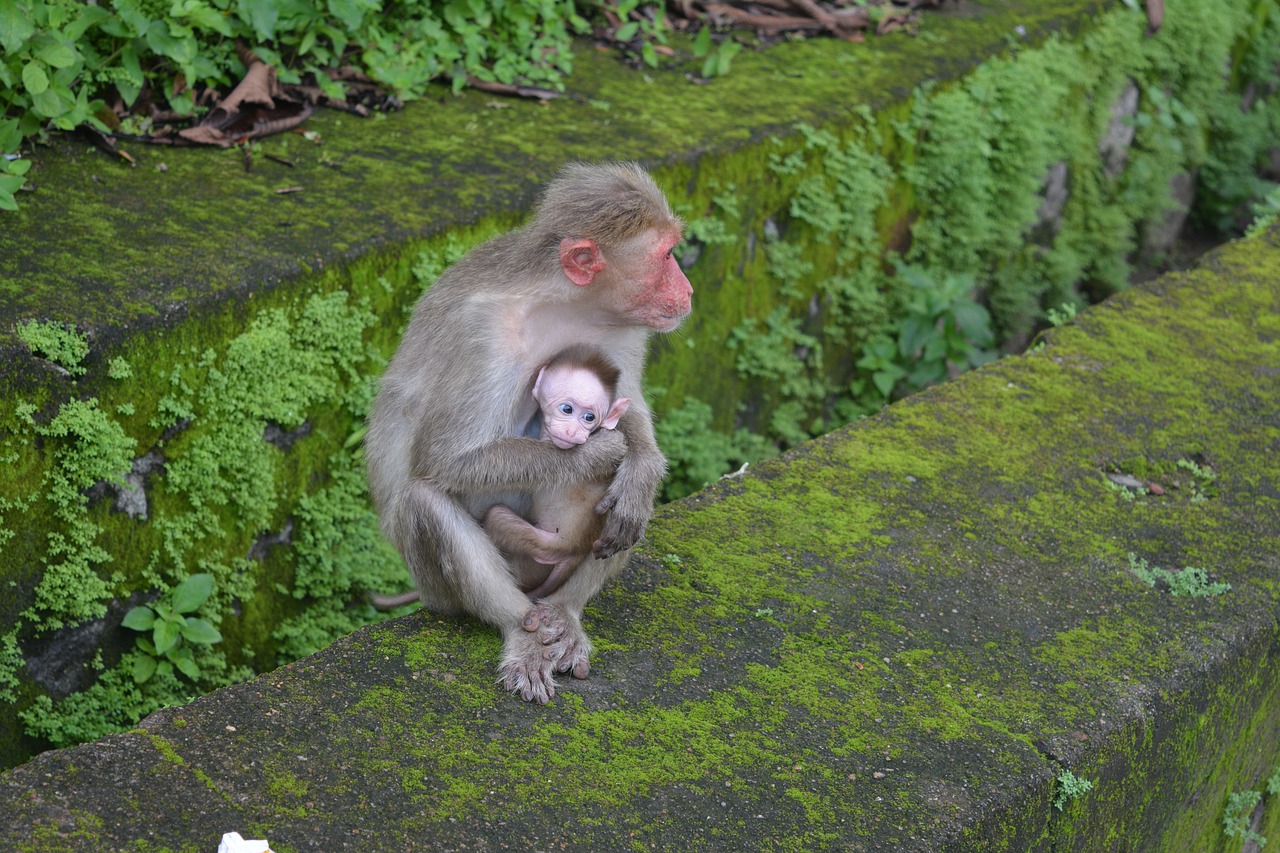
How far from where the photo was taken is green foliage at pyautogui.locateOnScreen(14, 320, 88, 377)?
329 cm

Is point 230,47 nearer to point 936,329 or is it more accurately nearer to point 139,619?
point 139,619

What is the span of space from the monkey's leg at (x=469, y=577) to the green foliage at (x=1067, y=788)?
103cm

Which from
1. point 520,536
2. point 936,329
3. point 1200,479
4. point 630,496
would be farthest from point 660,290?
point 936,329

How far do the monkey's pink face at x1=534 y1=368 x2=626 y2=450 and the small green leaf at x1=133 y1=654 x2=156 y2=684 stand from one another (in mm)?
1421

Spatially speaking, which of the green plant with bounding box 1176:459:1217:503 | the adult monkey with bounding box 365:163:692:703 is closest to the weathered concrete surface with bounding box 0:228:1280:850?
the green plant with bounding box 1176:459:1217:503

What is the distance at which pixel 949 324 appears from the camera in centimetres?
600

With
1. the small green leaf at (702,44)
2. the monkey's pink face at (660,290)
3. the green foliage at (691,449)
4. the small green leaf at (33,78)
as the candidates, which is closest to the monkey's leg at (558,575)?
the monkey's pink face at (660,290)

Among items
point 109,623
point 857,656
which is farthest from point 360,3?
point 857,656

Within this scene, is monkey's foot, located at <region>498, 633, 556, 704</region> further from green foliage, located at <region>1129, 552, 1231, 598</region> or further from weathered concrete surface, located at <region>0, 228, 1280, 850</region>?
green foliage, located at <region>1129, 552, 1231, 598</region>

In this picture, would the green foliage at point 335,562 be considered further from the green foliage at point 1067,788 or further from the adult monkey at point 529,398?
the green foliage at point 1067,788

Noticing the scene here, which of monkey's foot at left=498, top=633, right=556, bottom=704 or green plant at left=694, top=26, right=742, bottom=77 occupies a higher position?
green plant at left=694, top=26, right=742, bottom=77

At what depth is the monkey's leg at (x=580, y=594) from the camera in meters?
2.87

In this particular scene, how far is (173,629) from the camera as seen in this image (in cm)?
356

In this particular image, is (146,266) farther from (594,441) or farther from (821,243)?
(821,243)
